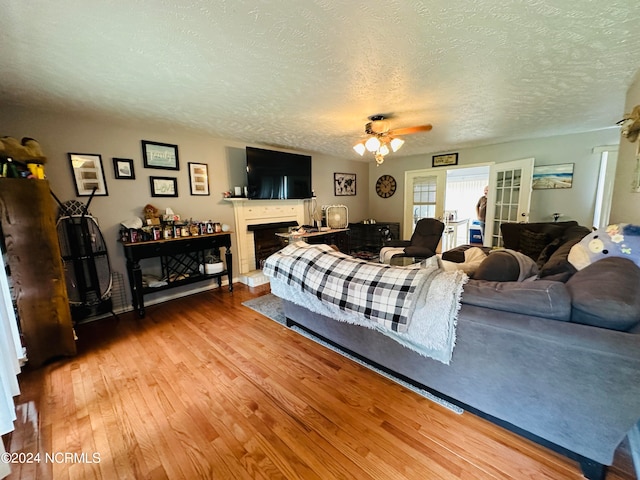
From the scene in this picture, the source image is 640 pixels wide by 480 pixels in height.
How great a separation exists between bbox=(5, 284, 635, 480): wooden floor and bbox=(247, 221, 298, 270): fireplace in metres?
2.19

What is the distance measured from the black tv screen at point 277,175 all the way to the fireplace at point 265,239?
503 millimetres

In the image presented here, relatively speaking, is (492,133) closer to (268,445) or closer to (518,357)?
(518,357)

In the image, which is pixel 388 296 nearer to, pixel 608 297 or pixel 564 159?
pixel 608 297

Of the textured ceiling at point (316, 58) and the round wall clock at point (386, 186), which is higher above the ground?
the textured ceiling at point (316, 58)

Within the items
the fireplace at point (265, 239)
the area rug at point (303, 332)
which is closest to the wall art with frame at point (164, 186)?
the fireplace at point (265, 239)

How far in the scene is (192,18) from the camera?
126 centimetres

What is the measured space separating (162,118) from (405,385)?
3.45m

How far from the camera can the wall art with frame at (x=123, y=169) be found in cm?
287

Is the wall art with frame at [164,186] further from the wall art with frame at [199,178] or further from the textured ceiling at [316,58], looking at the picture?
the textured ceiling at [316,58]

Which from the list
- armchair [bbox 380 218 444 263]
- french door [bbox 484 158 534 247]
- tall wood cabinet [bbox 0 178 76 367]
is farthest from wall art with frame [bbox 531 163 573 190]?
tall wood cabinet [bbox 0 178 76 367]

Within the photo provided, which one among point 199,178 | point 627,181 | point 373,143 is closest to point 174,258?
point 199,178

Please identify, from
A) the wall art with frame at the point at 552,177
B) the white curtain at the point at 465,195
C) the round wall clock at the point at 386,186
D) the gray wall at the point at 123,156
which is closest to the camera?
the gray wall at the point at 123,156

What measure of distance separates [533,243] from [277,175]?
3.71 m

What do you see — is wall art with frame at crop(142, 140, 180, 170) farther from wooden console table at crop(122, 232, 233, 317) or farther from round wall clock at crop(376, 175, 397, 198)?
round wall clock at crop(376, 175, 397, 198)
